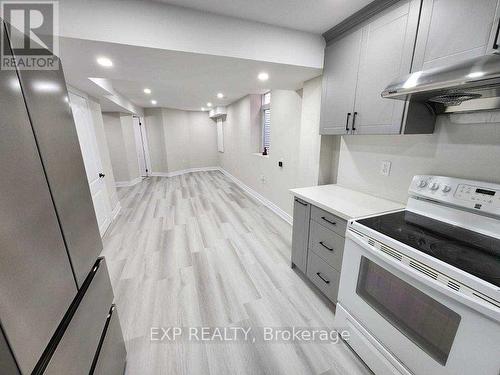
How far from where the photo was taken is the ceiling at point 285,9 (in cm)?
150

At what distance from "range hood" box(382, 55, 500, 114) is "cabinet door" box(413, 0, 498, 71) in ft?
0.61

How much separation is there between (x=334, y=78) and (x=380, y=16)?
52 cm

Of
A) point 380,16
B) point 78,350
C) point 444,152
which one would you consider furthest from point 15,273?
point 380,16

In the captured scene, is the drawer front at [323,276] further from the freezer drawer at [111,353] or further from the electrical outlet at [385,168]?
the freezer drawer at [111,353]

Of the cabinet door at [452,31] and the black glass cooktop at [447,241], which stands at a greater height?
the cabinet door at [452,31]

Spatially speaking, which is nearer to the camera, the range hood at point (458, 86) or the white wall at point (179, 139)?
the range hood at point (458, 86)

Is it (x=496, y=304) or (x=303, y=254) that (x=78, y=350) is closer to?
(x=496, y=304)

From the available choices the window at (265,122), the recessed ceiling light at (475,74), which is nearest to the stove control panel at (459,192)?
the recessed ceiling light at (475,74)

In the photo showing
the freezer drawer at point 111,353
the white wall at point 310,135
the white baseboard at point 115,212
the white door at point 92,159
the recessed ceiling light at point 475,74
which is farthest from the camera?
the white baseboard at point 115,212

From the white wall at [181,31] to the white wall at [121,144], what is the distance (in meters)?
5.06

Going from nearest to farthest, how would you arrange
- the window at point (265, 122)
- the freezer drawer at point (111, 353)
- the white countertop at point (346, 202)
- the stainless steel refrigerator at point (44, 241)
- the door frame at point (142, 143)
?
the stainless steel refrigerator at point (44, 241), the freezer drawer at point (111, 353), the white countertop at point (346, 202), the window at point (265, 122), the door frame at point (142, 143)

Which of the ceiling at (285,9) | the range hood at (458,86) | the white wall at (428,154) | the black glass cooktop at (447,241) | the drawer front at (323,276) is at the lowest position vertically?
the drawer front at (323,276)

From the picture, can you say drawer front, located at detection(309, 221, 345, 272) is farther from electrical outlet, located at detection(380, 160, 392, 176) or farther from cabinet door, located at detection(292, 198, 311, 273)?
electrical outlet, located at detection(380, 160, 392, 176)

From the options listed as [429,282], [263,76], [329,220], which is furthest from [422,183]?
[263,76]
